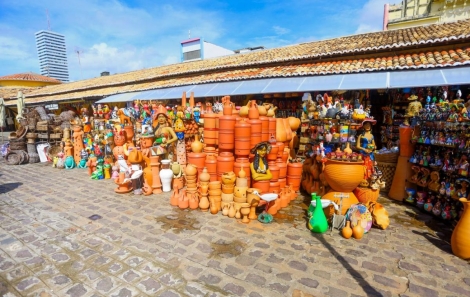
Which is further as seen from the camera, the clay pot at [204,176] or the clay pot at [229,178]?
the clay pot at [204,176]

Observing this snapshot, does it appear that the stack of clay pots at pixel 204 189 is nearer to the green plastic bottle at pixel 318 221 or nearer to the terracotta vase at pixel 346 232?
the green plastic bottle at pixel 318 221

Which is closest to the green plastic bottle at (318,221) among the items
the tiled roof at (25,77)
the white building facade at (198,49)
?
the white building facade at (198,49)

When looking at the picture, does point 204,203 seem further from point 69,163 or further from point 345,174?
point 69,163

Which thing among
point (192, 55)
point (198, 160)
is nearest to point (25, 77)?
point (192, 55)

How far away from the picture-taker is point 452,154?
14.1 ft

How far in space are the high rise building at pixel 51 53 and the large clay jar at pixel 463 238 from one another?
170 m

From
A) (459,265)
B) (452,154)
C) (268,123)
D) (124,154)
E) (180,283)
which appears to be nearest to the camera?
(180,283)

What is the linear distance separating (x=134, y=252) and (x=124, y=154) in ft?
12.0

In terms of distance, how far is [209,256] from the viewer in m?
3.34

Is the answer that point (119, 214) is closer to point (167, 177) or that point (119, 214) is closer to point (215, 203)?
point (167, 177)

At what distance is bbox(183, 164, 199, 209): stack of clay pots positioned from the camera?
16.3 feet

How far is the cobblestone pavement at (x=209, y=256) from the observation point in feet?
9.04

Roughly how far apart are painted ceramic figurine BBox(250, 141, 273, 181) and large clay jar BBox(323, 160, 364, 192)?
110 centimetres

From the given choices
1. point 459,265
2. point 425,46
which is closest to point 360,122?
point 459,265
